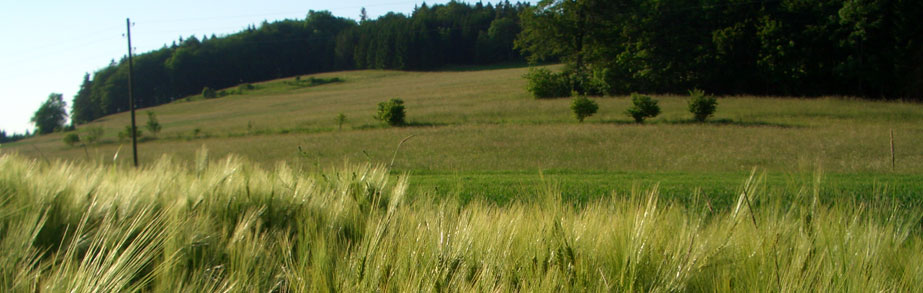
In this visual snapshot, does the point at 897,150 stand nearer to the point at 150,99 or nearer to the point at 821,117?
the point at 821,117

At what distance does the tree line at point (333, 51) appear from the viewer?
9100 cm

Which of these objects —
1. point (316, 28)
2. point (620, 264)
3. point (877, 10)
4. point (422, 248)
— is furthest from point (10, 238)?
point (316, 28)

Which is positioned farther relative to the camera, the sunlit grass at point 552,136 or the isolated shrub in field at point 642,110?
the isolated shrub in field at point 642,110

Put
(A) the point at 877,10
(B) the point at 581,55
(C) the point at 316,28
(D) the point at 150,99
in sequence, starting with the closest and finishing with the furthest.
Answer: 1. (A) the point at 877,10
2. (B) the point at 581,55
3. (D) the point at 150,99
4. (C) the point at 316,28

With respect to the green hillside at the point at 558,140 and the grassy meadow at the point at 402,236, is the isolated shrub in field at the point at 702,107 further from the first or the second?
the grassy meadow at the point at 402,236

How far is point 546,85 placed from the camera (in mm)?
49688

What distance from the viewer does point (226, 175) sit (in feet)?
11.8

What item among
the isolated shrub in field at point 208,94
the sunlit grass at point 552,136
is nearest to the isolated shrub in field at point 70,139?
the sunlit grass at point 552,136

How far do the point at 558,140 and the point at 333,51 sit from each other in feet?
289

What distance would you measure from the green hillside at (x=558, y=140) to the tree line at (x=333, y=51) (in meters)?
37.3

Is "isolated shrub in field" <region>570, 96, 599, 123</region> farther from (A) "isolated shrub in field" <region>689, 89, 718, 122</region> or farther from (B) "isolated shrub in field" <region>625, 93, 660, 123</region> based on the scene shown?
(A) "isolated shrub in field" <region>689, 89, 718, 122</region>

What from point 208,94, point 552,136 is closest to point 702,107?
point 552,136

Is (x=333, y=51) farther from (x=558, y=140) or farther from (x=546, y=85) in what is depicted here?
(x=558, y=140)

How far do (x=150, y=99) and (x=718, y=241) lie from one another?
99103 millimetres
